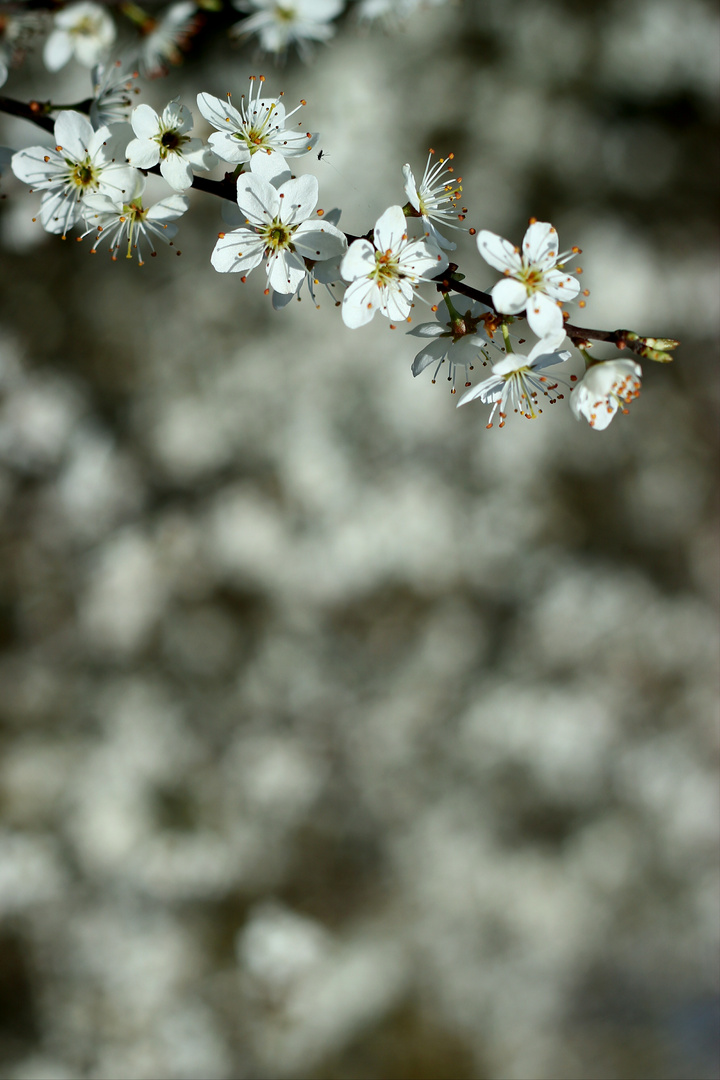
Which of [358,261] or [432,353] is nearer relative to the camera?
[358,261]

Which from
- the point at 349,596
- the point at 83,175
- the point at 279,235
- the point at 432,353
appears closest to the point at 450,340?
the point at 432,353

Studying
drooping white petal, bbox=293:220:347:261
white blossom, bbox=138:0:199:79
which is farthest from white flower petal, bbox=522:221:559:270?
white blossom, bbox=138:0:199:79

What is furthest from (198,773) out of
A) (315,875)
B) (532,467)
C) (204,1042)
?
(532,467)

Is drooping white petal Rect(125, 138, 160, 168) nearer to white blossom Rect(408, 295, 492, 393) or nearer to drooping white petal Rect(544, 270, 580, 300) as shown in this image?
white blossom Rect(408, 295, 492, 393)

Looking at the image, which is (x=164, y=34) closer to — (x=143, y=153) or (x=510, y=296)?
(x=143, y=153)

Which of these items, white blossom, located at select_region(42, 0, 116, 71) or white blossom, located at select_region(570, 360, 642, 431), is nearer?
white blossom, located at select_region(570, 360, 642, 431)

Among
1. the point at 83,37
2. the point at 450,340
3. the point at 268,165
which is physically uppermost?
the point at 83,37

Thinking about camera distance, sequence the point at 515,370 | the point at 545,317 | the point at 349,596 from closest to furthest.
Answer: the point at 545,317, the point at 515,370, the point at 349,596

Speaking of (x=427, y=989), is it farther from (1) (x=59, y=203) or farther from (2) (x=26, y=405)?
(1) (x=59, y=203)
